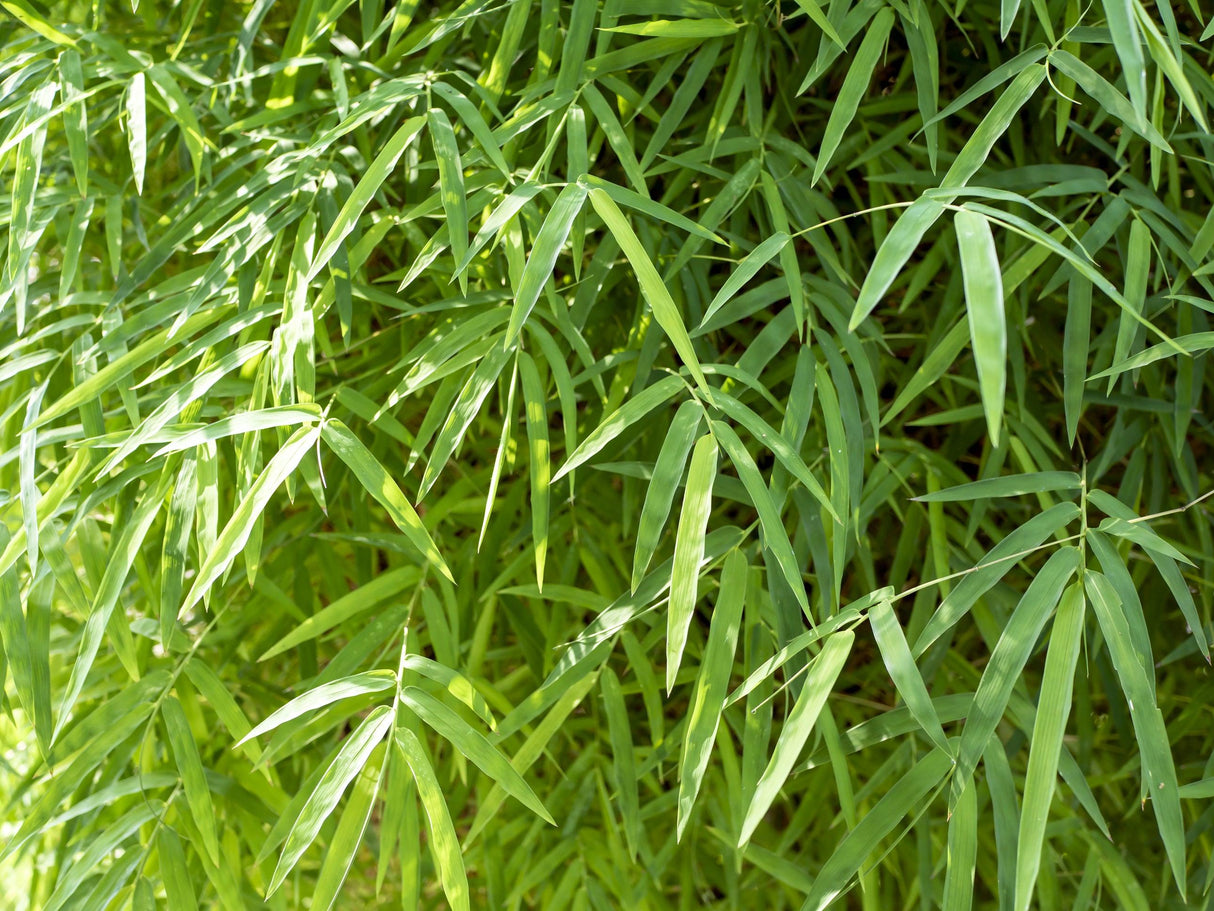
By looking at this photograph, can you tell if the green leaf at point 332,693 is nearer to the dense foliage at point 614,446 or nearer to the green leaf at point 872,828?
the dense foliage at point 614,446

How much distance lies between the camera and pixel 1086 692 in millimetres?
843

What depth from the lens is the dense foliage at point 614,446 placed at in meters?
0.54

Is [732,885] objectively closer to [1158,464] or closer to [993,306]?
[1158,464]

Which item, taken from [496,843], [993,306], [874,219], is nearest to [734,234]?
[874,219]

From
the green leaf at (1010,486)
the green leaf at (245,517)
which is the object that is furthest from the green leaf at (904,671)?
the green leaf at (245,517)

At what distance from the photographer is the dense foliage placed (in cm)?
54

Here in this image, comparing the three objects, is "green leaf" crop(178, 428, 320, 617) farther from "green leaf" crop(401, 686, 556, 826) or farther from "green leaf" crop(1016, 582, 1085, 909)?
"green leaf" crop(1016, 582, 1085, 909)

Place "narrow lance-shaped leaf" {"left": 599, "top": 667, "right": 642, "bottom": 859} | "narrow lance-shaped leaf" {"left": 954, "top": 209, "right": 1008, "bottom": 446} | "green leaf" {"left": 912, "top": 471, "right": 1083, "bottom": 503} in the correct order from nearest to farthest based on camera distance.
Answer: "narrow lance-shaped leaf" {"left": 954, "top": 209, "right": 1008, "bottom": 446} → "green leaf" {"left": 912, "top": 471, "right": 1083, "bottom": 503} → "narrow lance-shaped leaf" {"left": 599, "top": 667, "right": 642, "bottom": 859}

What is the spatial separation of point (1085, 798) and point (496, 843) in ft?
1.63

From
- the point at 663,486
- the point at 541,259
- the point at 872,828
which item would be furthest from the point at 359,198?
the point at 872,828

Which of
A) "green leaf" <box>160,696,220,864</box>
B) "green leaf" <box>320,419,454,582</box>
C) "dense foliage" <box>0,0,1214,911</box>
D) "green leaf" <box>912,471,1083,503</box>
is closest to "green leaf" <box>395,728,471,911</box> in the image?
"dense foliage" <box>0,0,1214,911</box>

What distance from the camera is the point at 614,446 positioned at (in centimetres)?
83

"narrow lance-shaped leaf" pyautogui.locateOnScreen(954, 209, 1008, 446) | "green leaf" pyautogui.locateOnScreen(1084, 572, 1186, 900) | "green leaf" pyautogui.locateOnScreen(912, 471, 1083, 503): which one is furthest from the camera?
"green leaf" pyautogui.locateOnScreen(912, 471, 1083, 503)

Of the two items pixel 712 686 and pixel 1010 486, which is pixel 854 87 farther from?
pixel 712 686
